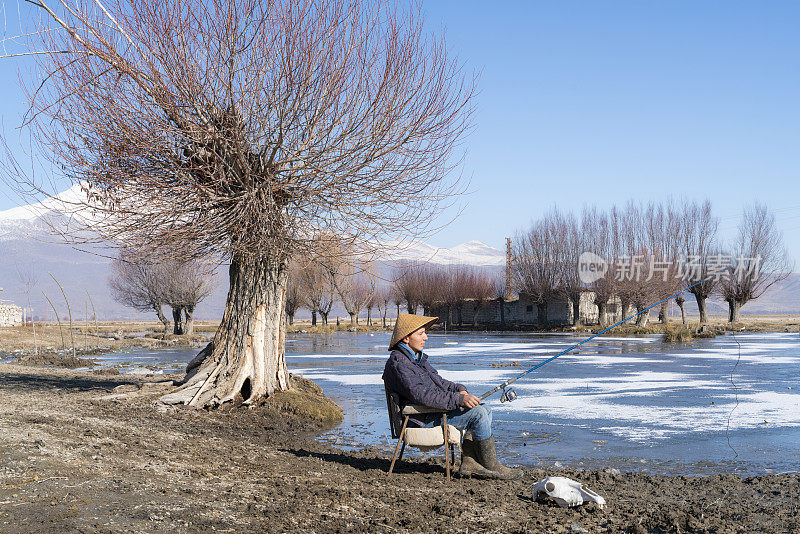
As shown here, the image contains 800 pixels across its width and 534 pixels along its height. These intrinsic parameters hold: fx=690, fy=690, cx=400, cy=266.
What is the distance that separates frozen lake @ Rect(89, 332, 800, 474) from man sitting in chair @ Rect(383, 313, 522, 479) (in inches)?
57.2

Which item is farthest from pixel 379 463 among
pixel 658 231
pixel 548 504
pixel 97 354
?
pixel 658 231

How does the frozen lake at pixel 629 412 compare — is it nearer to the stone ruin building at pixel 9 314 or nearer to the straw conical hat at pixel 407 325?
the straw conical hat at pixel 407 325

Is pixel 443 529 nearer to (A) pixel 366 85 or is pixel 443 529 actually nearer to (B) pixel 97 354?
(A) pixel 366 85

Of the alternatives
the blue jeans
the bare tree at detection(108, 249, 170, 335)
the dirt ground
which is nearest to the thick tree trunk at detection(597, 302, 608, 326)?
the bare tree at detection(108, 249, 170, 335)

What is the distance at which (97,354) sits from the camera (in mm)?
30188

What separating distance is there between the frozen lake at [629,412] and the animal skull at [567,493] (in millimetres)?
2158

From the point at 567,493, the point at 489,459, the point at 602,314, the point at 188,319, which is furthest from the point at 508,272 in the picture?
the point at 567,493

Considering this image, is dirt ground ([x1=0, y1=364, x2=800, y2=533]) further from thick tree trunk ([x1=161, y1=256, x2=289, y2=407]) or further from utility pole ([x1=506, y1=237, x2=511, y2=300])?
utility pole ([x1=506, y1=237, x2=511, y2=300])

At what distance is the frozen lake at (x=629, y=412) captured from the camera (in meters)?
8.50

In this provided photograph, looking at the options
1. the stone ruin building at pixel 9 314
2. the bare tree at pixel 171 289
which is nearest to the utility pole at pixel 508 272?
the bare tree at pixel 171 289

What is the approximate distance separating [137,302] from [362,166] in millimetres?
63591

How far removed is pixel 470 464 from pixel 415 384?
1.03 meters

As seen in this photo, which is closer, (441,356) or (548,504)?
(548,504)

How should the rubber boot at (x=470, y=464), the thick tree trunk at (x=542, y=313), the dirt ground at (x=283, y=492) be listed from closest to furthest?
1. the dirt ground at (x=283, y=492)
2. the rubber boot at (x=470, y=464)
3. the thick tree trunk at (x=542, y=313)
